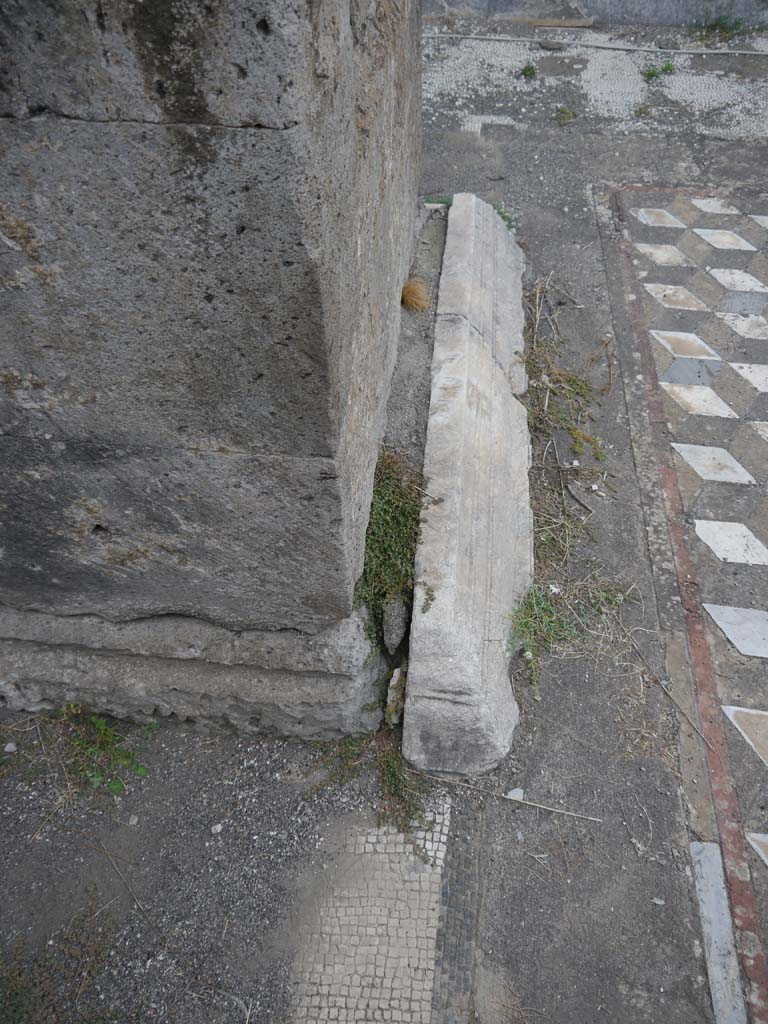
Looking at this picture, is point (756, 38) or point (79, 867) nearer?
point (79, 867)

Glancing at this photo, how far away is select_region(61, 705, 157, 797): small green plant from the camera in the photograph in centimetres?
251

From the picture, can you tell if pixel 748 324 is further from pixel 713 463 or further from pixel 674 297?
pixel 713 463

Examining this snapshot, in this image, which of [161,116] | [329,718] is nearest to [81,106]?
[161,116]

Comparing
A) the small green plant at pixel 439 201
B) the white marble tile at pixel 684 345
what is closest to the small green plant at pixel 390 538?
the small green plant at pixel 439 201

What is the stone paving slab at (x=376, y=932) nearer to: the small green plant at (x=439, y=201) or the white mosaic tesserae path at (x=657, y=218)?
the small green plant at (x=439, y=201)

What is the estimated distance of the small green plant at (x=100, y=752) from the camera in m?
2.51

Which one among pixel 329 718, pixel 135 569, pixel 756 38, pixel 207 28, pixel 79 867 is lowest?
pixel 79 867

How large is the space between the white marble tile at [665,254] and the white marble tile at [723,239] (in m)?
0.22

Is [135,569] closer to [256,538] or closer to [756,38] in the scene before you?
[256,538]

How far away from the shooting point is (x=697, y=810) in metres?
2.47

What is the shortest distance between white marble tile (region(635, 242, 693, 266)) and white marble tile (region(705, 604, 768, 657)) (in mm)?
2465


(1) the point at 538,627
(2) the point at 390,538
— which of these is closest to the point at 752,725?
(1) the point at 538,627

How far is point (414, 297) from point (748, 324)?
2.06 m

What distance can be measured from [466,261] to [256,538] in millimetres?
2196
